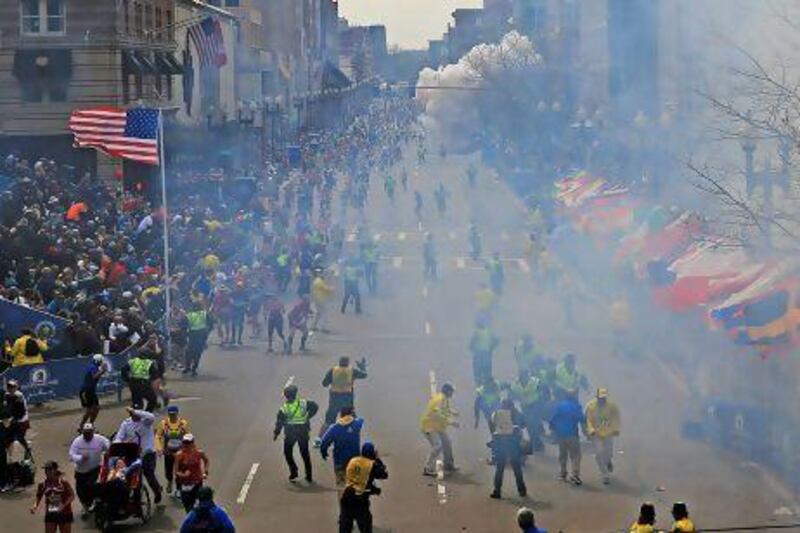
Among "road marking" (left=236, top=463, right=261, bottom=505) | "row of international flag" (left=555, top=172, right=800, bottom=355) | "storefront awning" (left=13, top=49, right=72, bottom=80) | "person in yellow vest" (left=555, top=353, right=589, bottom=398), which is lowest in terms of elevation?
"road marking" (left=236, top=463, right=261, bottom=505)

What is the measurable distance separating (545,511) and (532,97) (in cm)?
6921

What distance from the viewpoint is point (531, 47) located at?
3529 inches

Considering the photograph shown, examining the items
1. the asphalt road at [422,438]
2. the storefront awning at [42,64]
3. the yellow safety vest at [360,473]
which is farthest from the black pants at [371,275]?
the yellow safety vest at [360,473]

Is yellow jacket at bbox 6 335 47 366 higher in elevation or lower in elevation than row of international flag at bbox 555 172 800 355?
lower

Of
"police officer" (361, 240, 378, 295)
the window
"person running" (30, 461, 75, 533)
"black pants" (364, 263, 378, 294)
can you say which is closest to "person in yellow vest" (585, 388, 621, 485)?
"person running" (30, 461, 75, 533)

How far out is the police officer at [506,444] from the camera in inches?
596

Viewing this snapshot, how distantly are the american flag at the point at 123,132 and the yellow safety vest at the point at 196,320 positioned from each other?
114 inches

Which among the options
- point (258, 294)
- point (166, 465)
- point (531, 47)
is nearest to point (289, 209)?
point (258, 294)

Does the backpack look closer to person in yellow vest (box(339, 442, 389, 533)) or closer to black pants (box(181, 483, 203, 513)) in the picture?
black pants (box(181, 483, 203, 513))

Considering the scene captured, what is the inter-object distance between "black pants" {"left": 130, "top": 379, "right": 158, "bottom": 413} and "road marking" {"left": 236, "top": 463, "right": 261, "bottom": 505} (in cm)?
225

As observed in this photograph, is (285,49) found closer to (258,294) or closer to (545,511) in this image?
(258,294)

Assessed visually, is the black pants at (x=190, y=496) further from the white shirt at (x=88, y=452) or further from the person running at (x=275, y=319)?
the person running at (x=275, y=319)

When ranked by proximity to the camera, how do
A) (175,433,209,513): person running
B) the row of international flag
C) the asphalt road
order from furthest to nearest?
the row of international flag → the asphalt road → (175,433,209,513): person running

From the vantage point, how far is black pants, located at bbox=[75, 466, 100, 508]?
46.9 feet
